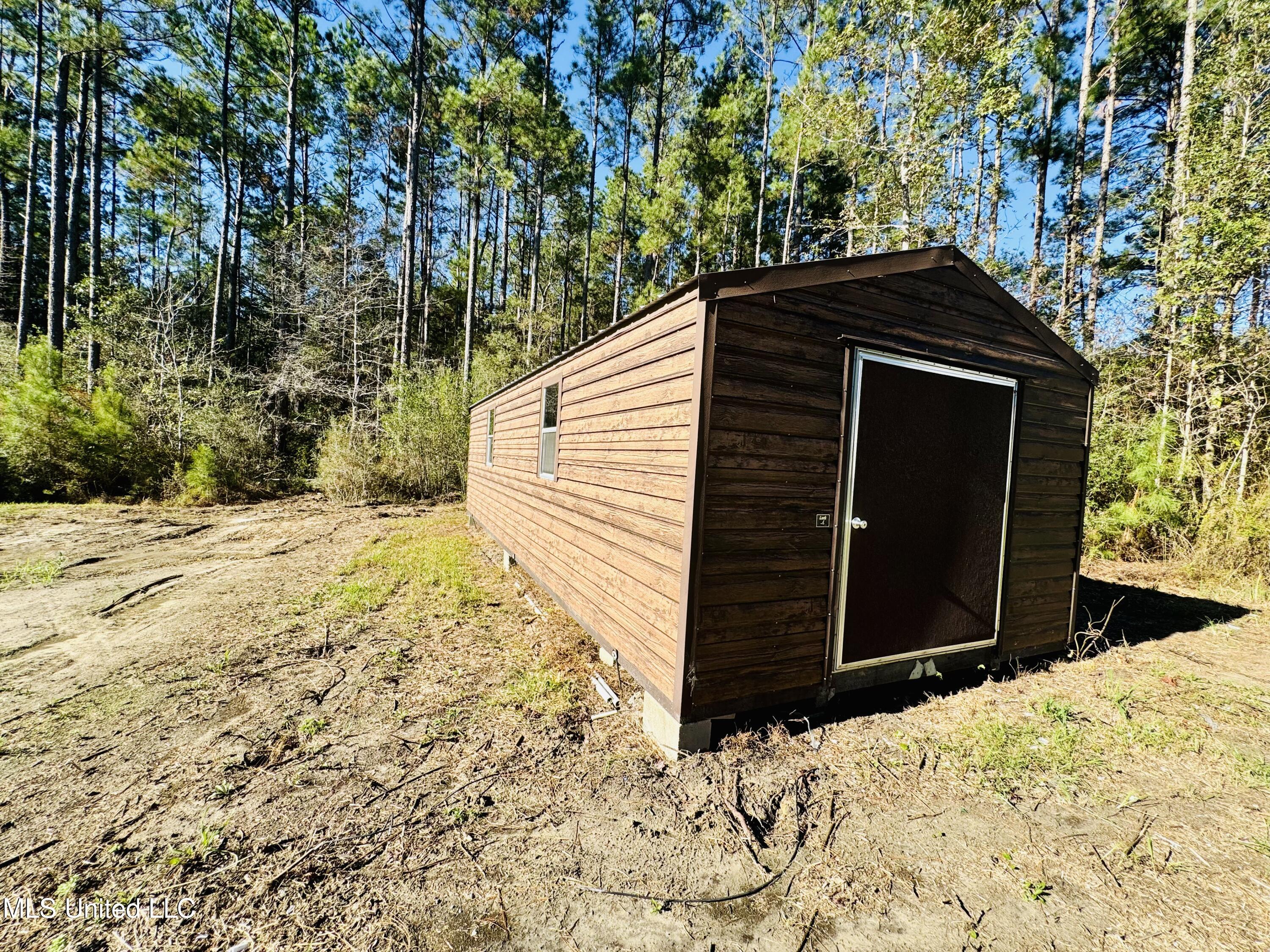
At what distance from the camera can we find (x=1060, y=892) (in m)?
1.90

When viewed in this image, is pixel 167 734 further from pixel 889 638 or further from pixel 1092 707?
pixel 1092 707

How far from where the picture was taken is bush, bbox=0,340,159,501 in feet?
34.2

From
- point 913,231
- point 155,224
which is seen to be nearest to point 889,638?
point 913,231

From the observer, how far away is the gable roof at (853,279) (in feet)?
8.67

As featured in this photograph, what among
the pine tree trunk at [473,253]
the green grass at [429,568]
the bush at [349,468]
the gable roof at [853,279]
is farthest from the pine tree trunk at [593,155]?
the gable roof at [853,279]

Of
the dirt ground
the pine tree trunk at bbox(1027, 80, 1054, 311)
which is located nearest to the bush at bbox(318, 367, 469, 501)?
the dirt ground

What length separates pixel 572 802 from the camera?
93.4 inches

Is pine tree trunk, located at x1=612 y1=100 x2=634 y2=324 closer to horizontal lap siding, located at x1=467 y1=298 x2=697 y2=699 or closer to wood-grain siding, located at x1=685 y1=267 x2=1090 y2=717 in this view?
horizontal lap siding, located at x1=467 y1=298 x2=697 y2=699

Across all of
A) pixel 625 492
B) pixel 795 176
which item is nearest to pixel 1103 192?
pixel 795 176

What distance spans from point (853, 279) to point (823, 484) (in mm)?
1305

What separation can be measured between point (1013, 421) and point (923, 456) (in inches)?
43.6

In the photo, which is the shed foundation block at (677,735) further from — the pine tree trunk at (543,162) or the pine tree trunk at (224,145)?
the pine tree trunk at (224,145)

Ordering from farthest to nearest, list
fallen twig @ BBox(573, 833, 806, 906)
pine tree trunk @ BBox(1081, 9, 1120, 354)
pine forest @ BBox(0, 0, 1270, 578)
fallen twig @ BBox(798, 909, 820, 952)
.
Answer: pine tree trunk @ BBox(1081, 9, 1120, 354) < pine forest @ BBox(0, 0, 1270, 578) < fallen twig @ BBox(573, 833, 806, 906) < fallen twig @ BBox(798, 909, 820, 952)

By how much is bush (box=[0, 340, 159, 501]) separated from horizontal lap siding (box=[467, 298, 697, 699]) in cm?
1224
